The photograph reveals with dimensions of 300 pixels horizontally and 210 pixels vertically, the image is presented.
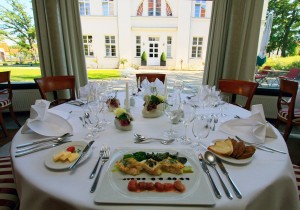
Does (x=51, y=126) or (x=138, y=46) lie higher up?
(x=138, y=46)

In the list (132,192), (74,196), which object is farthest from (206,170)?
(74,196)

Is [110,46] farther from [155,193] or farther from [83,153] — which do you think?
[155,193]

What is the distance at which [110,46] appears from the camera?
10.1 meters

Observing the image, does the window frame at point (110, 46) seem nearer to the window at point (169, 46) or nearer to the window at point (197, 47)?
the window at point (169, 46)

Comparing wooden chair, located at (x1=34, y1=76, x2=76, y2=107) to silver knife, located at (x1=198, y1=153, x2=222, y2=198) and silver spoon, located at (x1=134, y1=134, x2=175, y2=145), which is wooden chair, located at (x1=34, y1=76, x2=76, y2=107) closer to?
silver spoon, located at (x1=134, y1=134, x2=175, y2=145)

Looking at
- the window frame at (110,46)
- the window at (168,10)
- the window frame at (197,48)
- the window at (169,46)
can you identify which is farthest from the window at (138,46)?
the window frame at (197,48)

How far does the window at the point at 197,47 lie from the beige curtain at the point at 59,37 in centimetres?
835

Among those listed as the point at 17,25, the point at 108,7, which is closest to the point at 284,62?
the point at 17,25

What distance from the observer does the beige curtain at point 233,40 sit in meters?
2.65

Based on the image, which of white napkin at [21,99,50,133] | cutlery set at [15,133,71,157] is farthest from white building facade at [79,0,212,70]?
cutlery set at [15,133,71,157]

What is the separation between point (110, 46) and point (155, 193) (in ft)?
33.9

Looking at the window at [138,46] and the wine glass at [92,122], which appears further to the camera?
the window at [138,46]

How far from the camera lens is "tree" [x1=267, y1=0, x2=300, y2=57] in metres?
3.13

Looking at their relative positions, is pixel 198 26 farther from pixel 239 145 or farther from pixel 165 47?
pixel 239 145
